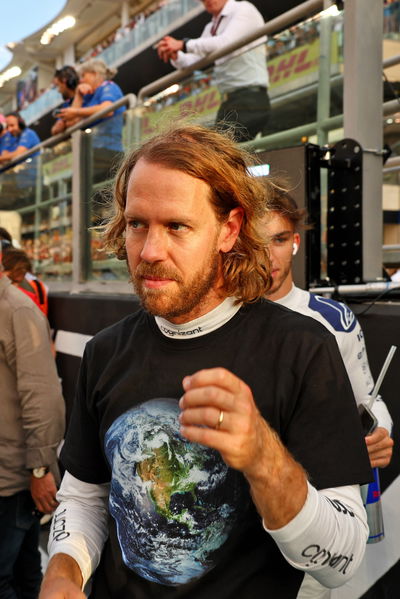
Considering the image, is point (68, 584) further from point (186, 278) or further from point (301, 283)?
point (301, 283)

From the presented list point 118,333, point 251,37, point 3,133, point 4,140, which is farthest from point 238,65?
point 3,133

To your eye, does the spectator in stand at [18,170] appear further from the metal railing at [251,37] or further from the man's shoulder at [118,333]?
the man's shoulder at [118,333]

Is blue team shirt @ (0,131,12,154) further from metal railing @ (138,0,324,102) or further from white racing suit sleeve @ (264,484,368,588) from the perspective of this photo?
white racing suit sleeve @ (264,484,368,588)

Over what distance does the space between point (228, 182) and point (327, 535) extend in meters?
0.75

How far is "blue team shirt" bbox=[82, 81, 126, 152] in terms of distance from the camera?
4.97 metres

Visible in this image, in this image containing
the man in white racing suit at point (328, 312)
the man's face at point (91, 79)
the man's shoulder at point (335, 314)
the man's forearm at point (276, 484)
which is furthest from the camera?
the man's face at point (91, 79)

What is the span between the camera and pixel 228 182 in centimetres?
135

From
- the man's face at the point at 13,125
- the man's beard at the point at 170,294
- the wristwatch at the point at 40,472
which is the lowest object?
the wristwatch at the point at 40,472

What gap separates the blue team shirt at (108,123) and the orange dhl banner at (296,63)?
1573 millimetres

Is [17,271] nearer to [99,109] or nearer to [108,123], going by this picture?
[108,123]

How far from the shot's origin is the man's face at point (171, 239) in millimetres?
1275

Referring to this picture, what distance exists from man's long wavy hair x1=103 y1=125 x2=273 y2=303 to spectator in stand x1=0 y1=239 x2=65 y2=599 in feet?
4.60

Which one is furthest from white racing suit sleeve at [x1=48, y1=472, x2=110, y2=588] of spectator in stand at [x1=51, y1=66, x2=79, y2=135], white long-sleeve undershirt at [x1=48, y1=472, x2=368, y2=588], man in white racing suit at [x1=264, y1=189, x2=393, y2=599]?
spectator in stand at [x1=51, y1=66, x2=79, y2=135]

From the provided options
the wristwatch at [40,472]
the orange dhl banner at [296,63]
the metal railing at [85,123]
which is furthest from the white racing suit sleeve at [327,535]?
the metal railing at [85,123]
